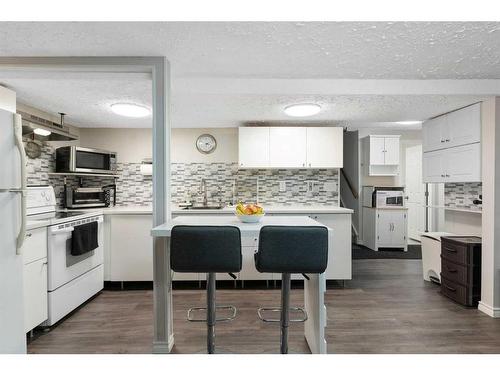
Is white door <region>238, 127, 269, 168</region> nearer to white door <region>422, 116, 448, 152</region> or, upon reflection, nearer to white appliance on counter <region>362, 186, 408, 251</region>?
white door <region>422, 116, 448, 152</region>

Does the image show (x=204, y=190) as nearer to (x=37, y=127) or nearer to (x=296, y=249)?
(x=37, y=127)

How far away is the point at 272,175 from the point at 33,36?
301 cm

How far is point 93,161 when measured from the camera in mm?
3627

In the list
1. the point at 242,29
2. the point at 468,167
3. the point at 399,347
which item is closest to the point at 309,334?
the point at 399,347

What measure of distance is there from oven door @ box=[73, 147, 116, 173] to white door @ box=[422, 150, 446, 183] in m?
4.04

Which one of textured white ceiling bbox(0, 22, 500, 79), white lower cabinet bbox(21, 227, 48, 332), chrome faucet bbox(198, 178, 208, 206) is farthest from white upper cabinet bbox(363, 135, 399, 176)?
white lower cabinet bbox(21, 227, 48, 332)

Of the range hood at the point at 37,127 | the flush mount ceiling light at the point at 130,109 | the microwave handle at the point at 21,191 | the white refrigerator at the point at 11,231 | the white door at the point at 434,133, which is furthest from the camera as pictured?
the white door at the point at 434,133

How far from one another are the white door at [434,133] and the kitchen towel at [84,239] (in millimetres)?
3977

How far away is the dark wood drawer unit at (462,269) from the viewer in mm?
2900

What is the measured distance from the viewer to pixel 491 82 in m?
2.56

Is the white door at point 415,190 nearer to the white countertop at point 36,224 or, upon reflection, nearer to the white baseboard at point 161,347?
the white baseboard at point 161,347

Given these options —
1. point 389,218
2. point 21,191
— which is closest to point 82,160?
point 21,191

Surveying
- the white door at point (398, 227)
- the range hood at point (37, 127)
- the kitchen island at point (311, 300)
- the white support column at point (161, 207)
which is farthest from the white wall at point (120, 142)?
the white door at point (398, 227)

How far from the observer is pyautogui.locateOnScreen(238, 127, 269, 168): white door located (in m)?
3.86
